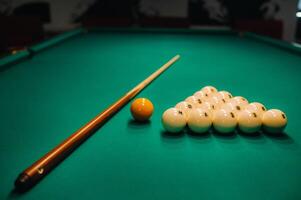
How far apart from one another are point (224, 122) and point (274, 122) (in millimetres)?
188

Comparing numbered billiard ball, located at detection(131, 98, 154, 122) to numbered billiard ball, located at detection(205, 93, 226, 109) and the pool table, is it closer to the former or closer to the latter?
the pool table

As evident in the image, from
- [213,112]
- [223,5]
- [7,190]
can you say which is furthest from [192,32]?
[7,190]

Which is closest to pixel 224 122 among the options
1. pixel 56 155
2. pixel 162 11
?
pixel 56 155

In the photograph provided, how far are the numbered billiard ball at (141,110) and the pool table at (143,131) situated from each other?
0.04m

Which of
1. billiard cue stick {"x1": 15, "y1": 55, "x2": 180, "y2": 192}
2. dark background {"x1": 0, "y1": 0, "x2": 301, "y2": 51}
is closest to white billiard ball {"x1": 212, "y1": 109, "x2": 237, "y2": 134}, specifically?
billiard cue stick {"x1": 15, "y1": 55, "x2": 180, "y2": 192}

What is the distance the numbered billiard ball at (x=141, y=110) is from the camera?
133 centimetres

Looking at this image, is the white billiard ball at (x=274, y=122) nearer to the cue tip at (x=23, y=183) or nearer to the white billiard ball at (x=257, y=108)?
the white billiard ball at (x=257, y=108)

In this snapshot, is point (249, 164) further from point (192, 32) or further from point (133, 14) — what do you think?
point (133, 14)

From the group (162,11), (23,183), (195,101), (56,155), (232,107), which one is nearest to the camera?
(23,183)

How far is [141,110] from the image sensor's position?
1.33 meters

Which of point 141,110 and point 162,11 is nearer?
point 141,110

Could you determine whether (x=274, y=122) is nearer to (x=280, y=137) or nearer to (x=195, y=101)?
(x=280, y=137)

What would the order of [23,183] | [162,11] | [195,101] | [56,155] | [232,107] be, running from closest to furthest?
[23,183], [56,155], [232,107], [195,101], [162,11]

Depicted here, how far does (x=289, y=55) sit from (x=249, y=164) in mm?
1958
